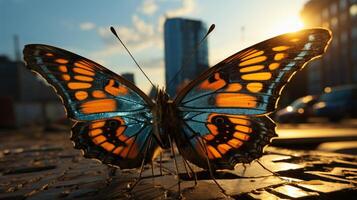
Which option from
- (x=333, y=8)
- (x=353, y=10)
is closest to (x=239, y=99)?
(x=353, y=10)

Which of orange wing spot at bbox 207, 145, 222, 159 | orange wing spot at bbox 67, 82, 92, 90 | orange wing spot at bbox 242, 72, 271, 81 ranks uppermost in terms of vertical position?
Answer: orange wing spot at bbox 242, 72, 271, 81

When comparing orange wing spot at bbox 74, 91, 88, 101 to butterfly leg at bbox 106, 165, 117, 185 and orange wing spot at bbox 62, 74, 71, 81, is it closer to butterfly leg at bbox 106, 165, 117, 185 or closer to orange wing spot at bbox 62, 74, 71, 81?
orange wing spot at bbox 62, 74, 71, 81

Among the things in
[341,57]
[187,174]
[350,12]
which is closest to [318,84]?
[341,57]

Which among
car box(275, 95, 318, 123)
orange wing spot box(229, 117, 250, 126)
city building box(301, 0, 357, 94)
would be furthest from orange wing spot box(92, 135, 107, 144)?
city building box(301, 0, 357, 94)

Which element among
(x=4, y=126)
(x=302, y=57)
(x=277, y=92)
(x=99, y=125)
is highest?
(x=302, y=57)

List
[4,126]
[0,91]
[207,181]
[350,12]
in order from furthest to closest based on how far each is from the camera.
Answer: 1. [0,91]
2. [350,12]
3. [4,126]
4. [207,181]

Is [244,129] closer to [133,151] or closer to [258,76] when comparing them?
[258,76]

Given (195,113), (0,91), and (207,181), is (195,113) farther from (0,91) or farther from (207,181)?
(0,91)
